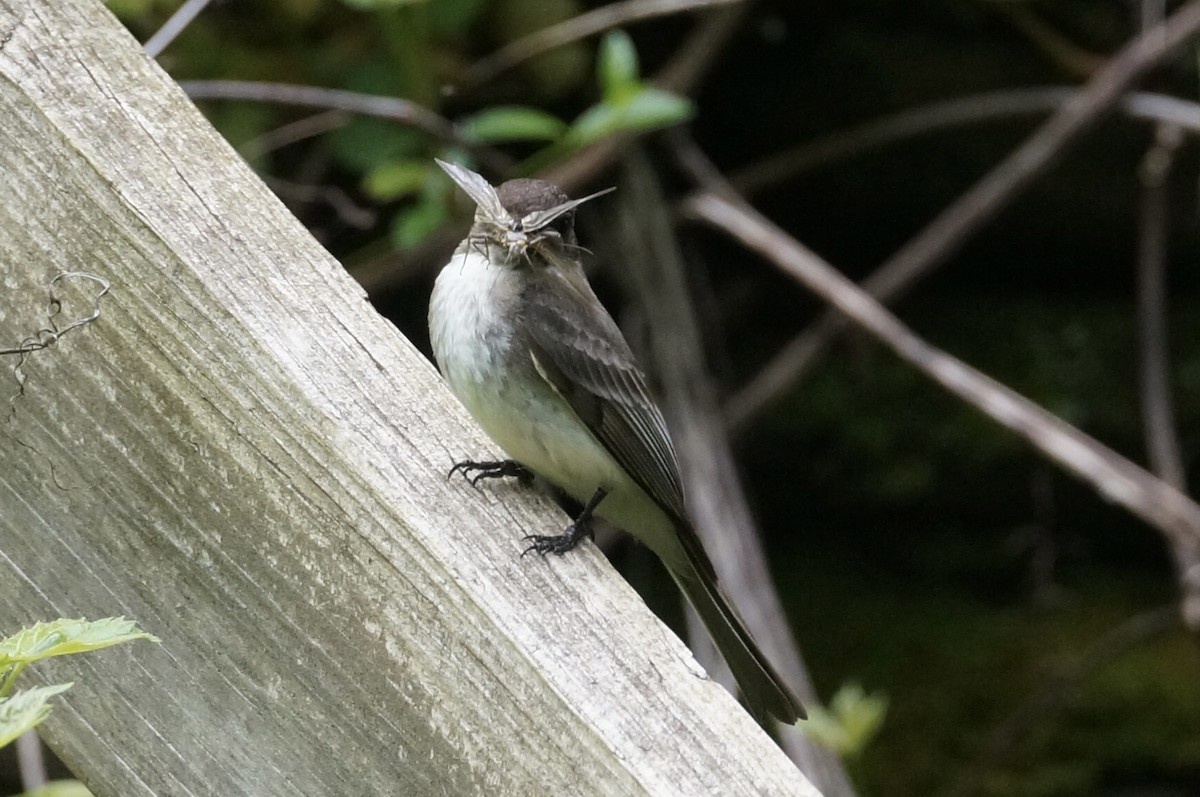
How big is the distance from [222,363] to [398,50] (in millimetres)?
2424

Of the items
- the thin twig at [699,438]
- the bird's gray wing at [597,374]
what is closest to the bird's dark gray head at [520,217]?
the bird's gray wing at [597,374]

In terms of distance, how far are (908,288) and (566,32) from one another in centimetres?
130

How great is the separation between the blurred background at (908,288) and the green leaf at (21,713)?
2.83 m

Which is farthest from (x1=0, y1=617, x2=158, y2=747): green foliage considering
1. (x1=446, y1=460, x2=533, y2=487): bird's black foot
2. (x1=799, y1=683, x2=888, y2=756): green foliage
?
(x1=799, y1=683, x2=888, y2=756): green foliage

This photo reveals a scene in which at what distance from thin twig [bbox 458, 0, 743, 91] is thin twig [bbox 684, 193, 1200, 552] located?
0.57 meters

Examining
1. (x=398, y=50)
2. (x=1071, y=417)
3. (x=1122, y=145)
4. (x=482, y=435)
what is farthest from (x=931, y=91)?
(x=482, y=435)

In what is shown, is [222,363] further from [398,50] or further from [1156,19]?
[1156,19]

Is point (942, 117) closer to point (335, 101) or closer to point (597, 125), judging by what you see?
point (597, 125)

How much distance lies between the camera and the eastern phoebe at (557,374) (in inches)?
99.3

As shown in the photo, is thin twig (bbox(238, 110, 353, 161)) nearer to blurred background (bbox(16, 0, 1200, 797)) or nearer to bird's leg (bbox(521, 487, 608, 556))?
blurred background (bbox(16, 0, 1200, 797))

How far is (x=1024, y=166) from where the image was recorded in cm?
388

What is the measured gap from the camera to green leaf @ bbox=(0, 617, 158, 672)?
1.08 m

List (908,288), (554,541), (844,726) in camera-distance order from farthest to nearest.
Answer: (908,288)
(844,726)
(554,541)

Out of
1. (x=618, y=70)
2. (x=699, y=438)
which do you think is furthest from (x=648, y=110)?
(x=699, y=438)
